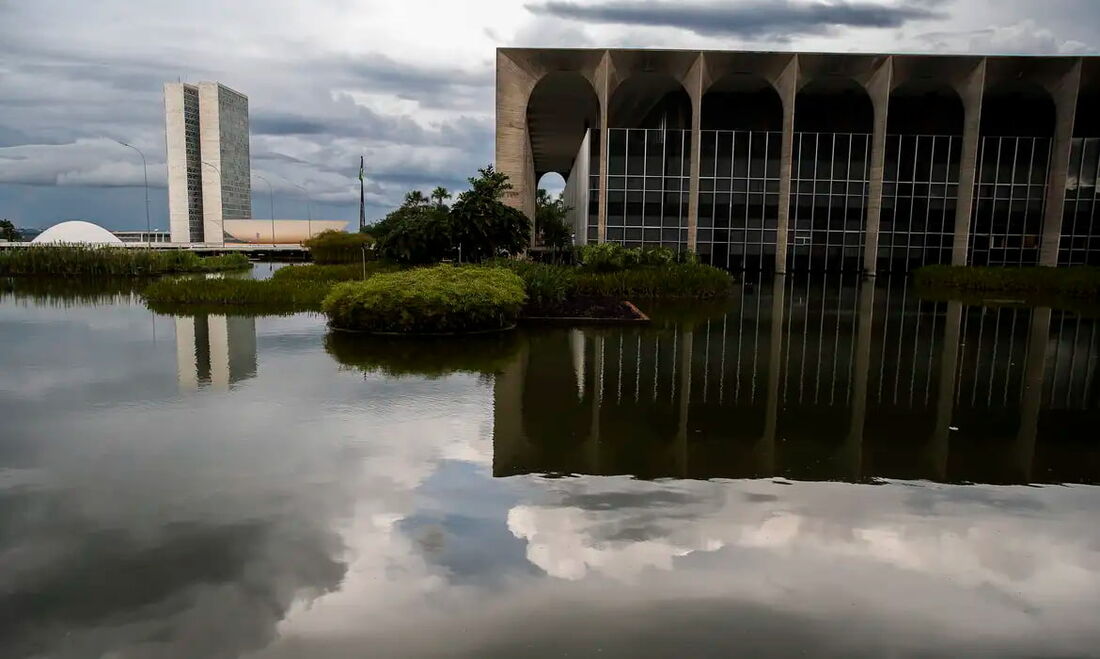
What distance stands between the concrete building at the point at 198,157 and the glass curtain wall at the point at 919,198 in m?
95.6

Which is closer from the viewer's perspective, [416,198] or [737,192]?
[737,192]

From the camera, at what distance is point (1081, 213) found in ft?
133

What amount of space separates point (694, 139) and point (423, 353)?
94.3 feet

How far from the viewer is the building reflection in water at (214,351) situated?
10.5 meters

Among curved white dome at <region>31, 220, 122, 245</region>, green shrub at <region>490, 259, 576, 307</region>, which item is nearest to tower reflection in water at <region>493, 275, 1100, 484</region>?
green shrub at <region>490, 259, 576, 307</region>

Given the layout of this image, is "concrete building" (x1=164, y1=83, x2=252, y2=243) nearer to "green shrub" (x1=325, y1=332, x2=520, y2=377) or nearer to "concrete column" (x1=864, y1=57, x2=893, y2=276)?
"concrete column" (x1=864, y1=57, x2=893, y2=276)

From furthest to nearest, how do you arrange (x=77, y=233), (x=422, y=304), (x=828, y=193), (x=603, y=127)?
(x=77, y=233), (x=828, y=193), (x=603, y=127), (x=422, y=304)

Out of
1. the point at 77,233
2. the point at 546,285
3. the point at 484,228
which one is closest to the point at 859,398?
the point at 546,285

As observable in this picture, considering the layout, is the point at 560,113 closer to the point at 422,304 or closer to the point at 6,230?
the point at 422,304

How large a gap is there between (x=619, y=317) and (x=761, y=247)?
2577 centimetres

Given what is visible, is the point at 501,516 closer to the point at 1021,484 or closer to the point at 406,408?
the point at 406,408

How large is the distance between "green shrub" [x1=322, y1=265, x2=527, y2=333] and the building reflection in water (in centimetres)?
200

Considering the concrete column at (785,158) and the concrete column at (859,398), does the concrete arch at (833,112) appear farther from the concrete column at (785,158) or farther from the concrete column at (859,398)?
the concrete column at (859,398)

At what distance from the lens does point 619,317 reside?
56.1ft
